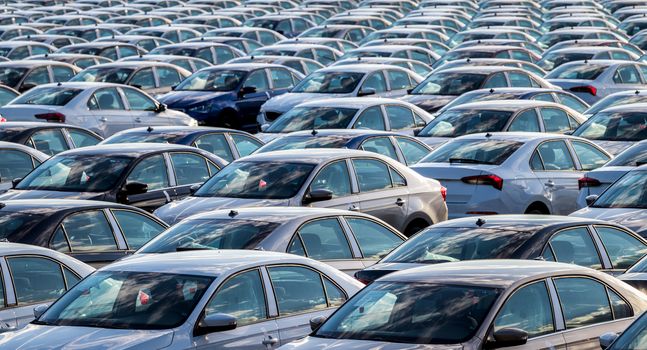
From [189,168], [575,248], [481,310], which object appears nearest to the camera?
[481,310]

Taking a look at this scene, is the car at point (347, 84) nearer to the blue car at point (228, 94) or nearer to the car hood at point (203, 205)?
the blue car at point (228, 94)

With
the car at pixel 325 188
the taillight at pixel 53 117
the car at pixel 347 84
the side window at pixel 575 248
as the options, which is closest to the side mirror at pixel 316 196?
the car at pixel 325 188

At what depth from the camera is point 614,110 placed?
78.2 feet

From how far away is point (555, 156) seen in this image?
2069cm

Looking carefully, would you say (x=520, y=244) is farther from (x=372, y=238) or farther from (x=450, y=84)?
(x=450, y=84)

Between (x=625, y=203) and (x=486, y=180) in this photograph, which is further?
(x=486, y=180)

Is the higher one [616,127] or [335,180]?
[335,180]

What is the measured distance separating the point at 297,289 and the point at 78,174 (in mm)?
7283

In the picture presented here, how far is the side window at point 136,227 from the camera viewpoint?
1523cm

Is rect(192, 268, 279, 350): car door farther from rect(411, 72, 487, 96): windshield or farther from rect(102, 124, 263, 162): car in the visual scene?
rect(411, 72, 487, 96): windshield

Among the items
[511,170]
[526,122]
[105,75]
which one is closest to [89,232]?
[511,170]

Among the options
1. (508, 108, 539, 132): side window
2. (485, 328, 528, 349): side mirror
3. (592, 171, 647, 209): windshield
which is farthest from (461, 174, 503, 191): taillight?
(485, 328, 528, 349): side mirror

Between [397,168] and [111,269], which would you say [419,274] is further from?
[397,168]

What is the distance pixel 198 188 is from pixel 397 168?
2145 mm
